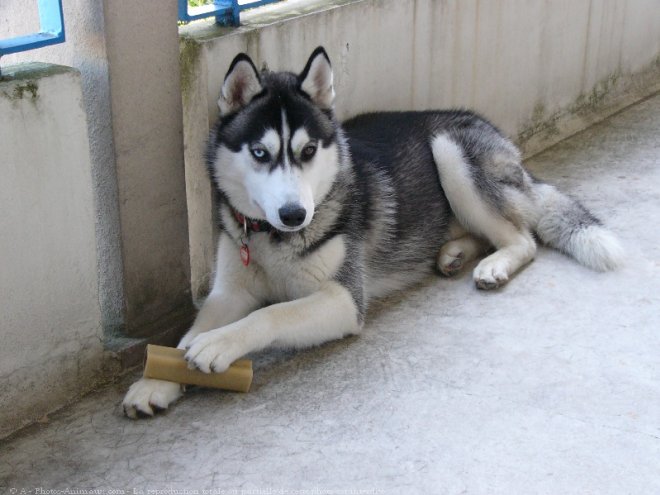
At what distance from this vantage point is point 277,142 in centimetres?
345

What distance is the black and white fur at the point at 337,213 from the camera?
11.4 ft

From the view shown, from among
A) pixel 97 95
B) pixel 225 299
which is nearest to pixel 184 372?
pixel 225 299

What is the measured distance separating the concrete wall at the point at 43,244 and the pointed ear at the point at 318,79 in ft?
2.85

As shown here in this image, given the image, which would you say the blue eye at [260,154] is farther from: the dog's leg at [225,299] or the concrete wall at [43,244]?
the concrete wall at [43,244]

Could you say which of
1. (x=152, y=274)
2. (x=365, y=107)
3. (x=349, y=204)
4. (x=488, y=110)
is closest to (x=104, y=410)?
(x=152, y=274)

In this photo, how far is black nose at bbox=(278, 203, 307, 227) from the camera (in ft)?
11.0

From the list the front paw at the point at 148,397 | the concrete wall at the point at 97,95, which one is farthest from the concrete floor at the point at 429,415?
the concrete wall at the point at 97,95

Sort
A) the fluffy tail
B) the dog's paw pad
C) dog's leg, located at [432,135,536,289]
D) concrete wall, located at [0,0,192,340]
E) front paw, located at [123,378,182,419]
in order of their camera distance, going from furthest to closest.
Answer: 1. dog's leg, located at [432,135,536,289]
2. the fluffy tail
3. the dog's paw pad
4. concrete wall, located at [0,0,192,340]
5. front paw, located at [123,378,182,419]

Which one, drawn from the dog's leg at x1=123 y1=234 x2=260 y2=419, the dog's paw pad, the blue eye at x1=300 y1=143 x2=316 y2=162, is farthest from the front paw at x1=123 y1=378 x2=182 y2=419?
the dog's paw pad

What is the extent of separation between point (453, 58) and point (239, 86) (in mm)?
1936

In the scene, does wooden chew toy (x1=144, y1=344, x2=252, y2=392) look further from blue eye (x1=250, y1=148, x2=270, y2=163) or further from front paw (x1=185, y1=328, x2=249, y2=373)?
blue eye (x1=250, y1=148, x2=270, y2=163)

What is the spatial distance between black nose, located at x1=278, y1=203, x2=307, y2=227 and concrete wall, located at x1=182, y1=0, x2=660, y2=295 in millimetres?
690

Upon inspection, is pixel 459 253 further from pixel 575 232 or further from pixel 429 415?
pixel 429 415

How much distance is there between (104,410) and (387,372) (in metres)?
1.03
